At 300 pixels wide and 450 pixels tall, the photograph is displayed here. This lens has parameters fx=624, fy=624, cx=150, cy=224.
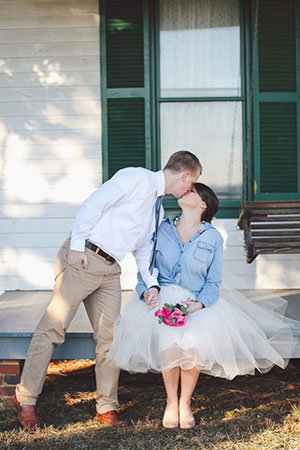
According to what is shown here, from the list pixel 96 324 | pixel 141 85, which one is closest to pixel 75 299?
pixel 96 324

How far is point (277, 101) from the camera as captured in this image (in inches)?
225

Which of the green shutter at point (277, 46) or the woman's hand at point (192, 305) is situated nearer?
the woman's hand at point (192, 305)

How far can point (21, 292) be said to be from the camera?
5.74 metres

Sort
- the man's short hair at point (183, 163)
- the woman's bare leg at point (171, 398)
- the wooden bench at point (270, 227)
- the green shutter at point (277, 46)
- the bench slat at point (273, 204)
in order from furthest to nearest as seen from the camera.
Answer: the green shutter at point (277, 46) → the bench slat at point (273, 204) → the wooden bench at point (270, 227) → the man's short hair at point (183, 163) → the woman's bare leg at point (171, 398)

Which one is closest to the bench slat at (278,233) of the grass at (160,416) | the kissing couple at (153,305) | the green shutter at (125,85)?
the grass at (160,416)

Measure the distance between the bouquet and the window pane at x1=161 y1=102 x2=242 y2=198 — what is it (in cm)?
253

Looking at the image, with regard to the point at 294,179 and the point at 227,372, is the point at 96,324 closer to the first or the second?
the point at 227,372

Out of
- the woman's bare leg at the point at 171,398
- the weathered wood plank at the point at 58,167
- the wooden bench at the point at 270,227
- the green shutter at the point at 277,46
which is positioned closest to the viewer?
the woman's bare leg at the point at 171,398

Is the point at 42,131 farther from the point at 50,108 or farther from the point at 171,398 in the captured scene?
the point at 171,398

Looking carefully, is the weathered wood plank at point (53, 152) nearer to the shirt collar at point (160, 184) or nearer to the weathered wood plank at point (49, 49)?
the weathered wood plank at point (49, 49)

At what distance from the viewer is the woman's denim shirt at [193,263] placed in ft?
12.2

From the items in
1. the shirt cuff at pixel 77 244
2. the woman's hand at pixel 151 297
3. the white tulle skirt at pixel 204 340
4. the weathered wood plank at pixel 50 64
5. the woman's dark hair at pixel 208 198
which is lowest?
the white tulle skirt at pixel 204 340

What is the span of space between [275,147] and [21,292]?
8.83ft

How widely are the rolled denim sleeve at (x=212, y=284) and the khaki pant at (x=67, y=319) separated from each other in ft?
1.73
